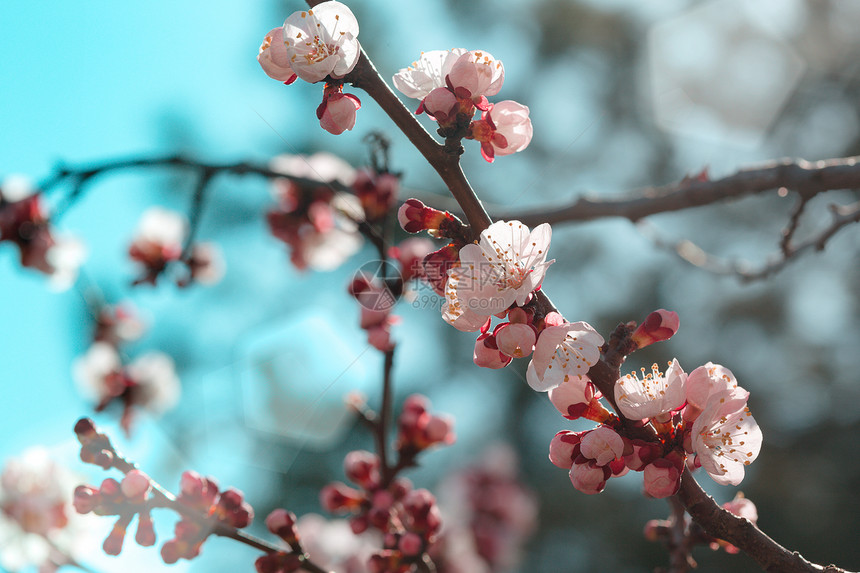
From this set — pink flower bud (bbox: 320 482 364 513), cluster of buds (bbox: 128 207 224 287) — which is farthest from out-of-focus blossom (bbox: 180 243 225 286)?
pink flower bud (bbox: 320 482 364 513)

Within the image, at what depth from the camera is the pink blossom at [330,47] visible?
0.88 meters

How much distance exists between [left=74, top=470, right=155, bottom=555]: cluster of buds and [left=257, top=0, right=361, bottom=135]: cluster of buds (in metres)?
0.73

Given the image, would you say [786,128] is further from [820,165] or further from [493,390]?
[820,165]

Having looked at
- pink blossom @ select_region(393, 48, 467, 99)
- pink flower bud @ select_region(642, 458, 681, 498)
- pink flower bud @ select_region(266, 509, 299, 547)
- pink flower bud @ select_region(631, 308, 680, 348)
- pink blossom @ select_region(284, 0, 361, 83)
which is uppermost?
pink blossom @ select_region(284, 0, 361, 83)

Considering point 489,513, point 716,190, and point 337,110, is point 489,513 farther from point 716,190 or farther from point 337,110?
point 337,110

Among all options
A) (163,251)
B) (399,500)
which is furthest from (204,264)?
(399,500)

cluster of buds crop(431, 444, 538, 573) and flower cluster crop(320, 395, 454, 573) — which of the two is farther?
cluster of buds crop(431, 444, 538, 573)

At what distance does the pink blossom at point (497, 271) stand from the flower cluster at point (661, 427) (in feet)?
0.53

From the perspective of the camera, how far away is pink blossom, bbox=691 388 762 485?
2.84 feet

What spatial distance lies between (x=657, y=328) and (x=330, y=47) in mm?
677

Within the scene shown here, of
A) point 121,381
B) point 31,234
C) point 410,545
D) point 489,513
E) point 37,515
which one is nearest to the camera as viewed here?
point 410,545

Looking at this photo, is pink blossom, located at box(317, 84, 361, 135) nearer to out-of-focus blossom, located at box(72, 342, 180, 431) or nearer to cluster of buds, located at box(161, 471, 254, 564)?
cluster of buds, located at box(161, 471, 254, 564)

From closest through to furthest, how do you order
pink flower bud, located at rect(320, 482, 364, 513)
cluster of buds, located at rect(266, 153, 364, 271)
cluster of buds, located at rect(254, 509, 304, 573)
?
cluster of buds, located at rect(254, 509, 304, 573) → pink flower bud, located at rect(320, 482, 364, 513) → cluster of buds, located at rect(266, 153, 364, 271)

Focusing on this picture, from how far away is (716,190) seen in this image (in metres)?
1.48
